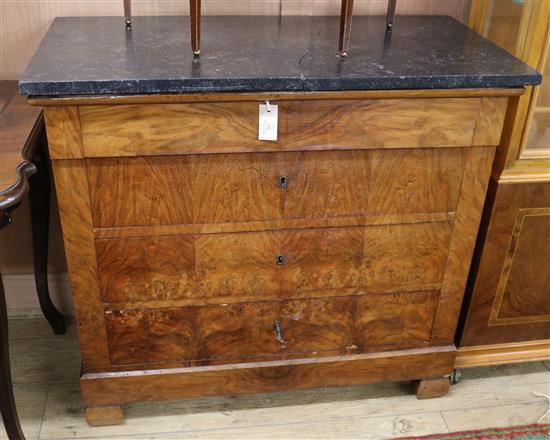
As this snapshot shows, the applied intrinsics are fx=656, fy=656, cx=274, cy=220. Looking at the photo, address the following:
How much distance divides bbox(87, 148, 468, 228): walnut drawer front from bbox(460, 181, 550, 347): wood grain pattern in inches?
8.0

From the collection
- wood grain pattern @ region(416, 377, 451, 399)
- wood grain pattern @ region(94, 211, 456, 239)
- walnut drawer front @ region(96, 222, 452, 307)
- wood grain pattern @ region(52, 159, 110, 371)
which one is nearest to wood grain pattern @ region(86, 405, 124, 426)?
wood grain pattern @ region(52, 159, 110, 371)

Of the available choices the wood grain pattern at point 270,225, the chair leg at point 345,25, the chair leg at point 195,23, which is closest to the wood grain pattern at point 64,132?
the wood grain pattern at point 270,225

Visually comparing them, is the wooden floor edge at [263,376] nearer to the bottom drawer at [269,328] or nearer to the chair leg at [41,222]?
the bottom drawer at [269,328]

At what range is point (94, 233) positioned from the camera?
1518 millimetres

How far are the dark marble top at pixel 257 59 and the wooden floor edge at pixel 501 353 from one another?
2.73 feet

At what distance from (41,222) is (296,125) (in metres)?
0.86

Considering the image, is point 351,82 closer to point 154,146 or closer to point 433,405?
point 154,146

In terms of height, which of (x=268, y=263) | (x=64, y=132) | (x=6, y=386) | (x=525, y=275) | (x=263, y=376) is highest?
(x=64, y=132)

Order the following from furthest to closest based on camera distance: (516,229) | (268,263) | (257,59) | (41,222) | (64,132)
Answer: (41,222)
(516,229)
(268,263)
(257,59)
(64,132)

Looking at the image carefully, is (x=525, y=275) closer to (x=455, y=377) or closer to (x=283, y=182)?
(x=455, y=377)

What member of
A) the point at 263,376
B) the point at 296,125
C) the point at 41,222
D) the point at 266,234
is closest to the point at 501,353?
the point at 263,376

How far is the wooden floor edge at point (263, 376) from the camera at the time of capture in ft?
5.65

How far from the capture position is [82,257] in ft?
5.05

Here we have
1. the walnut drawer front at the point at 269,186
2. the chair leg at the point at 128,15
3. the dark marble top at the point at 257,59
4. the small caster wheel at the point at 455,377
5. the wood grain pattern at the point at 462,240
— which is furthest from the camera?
the small caster wheel at the point at 455,377
